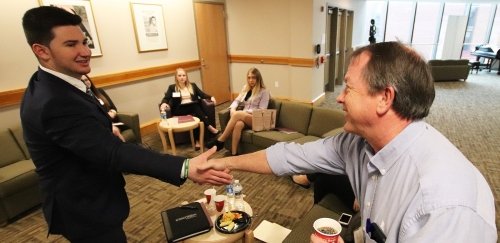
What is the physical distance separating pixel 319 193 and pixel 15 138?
10.3 feet

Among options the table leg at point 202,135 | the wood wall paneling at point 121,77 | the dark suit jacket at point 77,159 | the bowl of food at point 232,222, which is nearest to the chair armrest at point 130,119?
the wood wall paneling at point 121,77

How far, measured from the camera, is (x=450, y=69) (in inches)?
303

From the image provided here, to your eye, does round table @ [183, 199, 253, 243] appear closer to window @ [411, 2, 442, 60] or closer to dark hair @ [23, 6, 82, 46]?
dark hair @ [23, 6, 82, 46]

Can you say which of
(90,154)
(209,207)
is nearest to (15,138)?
(209,207)

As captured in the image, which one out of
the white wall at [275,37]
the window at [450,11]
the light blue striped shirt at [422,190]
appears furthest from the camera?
the window at [450,11]

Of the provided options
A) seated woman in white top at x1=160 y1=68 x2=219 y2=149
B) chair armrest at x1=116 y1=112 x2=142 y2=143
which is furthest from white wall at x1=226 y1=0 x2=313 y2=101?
chair armrest at x1=116 y1=112 x2=142 y2=143

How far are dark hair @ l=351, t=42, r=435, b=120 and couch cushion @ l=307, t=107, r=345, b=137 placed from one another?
221 centimetres

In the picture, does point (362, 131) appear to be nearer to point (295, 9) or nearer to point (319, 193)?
point (319, 193)

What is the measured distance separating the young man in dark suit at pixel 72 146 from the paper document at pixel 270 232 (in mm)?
1134

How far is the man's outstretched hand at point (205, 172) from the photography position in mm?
1260

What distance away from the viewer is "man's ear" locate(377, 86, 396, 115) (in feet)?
2.90

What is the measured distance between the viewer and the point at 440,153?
2.63ft

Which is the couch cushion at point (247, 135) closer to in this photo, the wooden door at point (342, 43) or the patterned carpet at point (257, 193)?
the patterned carpet at point (257, 193)

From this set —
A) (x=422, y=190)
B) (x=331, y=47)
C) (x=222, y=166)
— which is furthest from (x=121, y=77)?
(x=331, y=47)
